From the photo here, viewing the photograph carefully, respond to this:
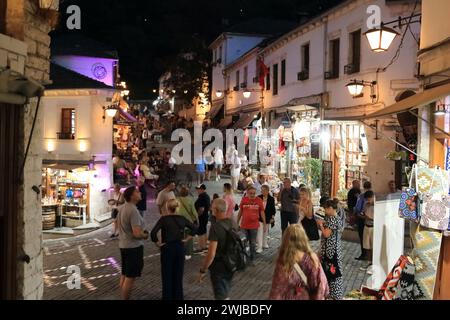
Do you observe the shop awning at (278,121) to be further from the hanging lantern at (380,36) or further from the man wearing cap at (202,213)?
the hanging lantern at (380,36)

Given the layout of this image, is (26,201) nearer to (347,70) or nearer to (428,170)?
(428,170)

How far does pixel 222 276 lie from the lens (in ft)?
23.1

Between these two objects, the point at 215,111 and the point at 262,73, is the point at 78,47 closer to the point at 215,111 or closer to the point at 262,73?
the point at 262,73

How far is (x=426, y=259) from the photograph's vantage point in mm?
7520

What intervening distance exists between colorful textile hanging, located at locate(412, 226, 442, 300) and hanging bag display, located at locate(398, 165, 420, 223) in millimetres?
281

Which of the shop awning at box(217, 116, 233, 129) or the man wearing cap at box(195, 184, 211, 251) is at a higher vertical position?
the shop awning at box(217, 116, 233, 129)

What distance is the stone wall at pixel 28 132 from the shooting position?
22.0ft

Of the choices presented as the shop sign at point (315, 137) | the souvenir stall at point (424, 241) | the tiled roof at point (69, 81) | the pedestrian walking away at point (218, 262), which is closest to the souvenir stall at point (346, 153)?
the shop sign at point (315, 137)

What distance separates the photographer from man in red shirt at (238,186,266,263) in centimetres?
1138

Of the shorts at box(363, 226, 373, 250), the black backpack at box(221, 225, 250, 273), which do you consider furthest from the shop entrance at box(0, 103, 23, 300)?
the shorts at box(363, 226, 373, 250)

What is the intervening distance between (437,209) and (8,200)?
615 cm

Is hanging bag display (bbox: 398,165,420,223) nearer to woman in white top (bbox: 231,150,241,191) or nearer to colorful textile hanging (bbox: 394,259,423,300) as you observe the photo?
colorful textile hanging (bbox: 394,259,423,300)

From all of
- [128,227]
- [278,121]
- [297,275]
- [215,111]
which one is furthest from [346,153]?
[215,111]
